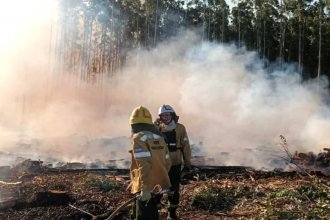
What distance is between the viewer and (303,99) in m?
24.2

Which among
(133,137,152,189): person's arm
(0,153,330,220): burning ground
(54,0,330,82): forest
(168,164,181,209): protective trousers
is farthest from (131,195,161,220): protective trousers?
(54,0,330,82): forest

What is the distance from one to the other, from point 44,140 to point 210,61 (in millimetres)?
10331

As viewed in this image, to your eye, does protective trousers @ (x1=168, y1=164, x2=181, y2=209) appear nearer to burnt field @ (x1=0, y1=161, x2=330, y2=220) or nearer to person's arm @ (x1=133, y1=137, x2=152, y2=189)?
burnt field @ (x1=0, y1=161, x2=330, y2=220)

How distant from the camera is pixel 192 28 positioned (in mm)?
38844

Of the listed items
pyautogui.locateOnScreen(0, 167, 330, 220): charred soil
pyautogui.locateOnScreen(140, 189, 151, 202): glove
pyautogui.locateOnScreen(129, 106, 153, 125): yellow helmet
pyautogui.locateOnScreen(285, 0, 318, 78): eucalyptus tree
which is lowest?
pyautogui.locateOnScreen(0, 167, 330, 220): charred soil

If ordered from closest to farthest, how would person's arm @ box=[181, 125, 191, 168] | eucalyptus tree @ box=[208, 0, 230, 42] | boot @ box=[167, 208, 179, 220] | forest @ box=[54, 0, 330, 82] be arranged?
Answer: boot @ box=[167, 208, 179, 220]
person's arm @ box=[181, 125, 191, 168]
forest @ box=[54, 0, 330, 82]
eucalyptus tree @ box=[208, 0, 230, 42]

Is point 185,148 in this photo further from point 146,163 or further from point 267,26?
point 267,26

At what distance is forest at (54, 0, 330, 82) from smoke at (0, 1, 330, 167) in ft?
6.57

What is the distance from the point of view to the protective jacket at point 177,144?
6.70 m

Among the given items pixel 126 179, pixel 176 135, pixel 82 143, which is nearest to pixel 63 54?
pixel 82 143

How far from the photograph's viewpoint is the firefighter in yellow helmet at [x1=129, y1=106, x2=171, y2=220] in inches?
179

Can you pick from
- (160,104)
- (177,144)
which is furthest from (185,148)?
(160,104)

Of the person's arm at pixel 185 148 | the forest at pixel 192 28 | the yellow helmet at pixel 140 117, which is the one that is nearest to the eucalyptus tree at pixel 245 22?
the forest at pixel 192 28

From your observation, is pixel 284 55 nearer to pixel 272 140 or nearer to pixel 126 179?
pixel 272 140
